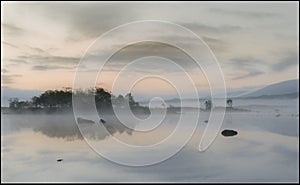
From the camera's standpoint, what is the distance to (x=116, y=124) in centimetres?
267

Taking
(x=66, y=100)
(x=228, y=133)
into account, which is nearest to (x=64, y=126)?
(x=66, y=100)

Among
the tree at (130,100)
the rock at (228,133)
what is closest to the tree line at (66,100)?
the tree at (130,100)

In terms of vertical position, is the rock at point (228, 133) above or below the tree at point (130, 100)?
below

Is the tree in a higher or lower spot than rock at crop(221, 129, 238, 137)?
higher

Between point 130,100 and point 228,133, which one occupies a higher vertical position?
point 130,100

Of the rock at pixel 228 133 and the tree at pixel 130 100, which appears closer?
the tree at pixel 130 100

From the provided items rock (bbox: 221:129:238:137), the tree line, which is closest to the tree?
the tree line

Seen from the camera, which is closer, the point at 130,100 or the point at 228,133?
the point at 130,100

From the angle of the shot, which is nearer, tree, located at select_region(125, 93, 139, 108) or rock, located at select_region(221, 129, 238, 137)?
tree, located at select_region(125, 93, 139, 108)

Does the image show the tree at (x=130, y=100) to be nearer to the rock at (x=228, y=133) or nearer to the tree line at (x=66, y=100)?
the tree line at (x=66, y=100)

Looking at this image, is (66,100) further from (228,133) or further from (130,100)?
(228,133)

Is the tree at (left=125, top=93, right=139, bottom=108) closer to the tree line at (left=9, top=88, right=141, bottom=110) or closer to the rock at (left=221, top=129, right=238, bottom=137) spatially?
the tree line at (left=9, top=88, right=141, bottom=110)

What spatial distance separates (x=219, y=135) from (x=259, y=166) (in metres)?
0.45

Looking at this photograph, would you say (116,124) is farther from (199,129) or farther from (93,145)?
(199,129)
